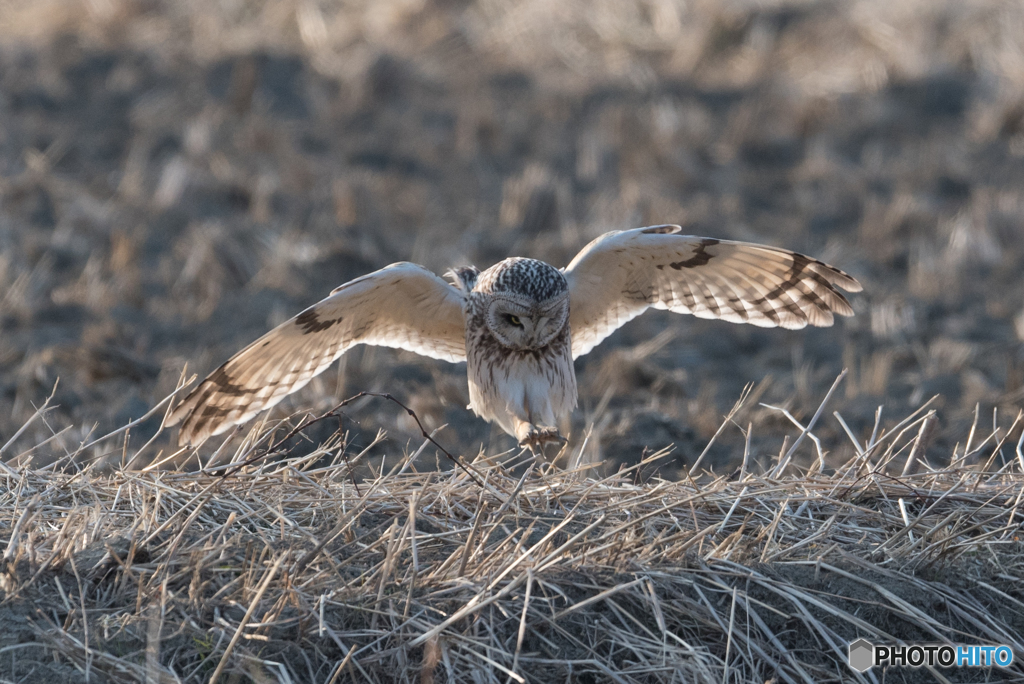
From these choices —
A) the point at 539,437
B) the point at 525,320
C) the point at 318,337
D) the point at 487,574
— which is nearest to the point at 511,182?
the point at 318,337

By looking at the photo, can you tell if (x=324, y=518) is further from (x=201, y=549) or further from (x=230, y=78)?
(x=230, y=78)

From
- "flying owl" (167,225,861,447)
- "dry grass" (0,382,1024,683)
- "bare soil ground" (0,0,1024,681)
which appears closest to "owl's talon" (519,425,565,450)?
A: "flying owl" (167,225,861,447)

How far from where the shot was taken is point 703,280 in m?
5.01

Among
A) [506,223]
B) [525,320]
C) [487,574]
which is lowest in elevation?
[506,223]

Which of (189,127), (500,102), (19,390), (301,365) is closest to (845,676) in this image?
(301,365)

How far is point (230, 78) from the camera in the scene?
12.0m

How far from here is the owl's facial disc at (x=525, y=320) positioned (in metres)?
4.44

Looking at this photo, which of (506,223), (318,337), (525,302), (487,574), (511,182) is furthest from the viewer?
(511,182)

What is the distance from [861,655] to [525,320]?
1855mm

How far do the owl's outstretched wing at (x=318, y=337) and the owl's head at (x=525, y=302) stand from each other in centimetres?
33

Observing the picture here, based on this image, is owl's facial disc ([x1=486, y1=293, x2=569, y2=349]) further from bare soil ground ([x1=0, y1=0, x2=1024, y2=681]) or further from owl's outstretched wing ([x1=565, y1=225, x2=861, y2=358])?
bare soil ground ([x1=0, y1=0, x2=1024, y2=681])

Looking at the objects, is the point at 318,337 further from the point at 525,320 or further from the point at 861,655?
the point at 861,655

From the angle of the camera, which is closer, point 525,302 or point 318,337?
point 525,302

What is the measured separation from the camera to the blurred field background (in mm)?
6387
